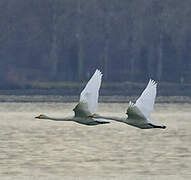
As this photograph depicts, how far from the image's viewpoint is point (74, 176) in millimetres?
52188

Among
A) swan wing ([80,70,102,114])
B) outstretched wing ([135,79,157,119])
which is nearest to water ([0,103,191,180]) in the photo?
outstretched wing ([135,79,157,119])

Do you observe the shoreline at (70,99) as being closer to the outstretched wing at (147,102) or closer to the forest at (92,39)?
the forest at (92,39)

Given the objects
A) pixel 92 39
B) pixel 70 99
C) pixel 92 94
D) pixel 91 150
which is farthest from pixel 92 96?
pixel 92 39

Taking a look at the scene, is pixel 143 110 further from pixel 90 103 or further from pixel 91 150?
pixel 91 150

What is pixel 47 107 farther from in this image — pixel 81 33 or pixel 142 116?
pixel 142 116

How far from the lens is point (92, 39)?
139750 millimetres

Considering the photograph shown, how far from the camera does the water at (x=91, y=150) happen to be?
53250 mm

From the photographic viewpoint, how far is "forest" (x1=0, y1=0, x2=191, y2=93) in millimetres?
136875

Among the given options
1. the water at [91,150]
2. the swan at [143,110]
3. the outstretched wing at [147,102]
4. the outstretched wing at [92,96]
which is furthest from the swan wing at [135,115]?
the water at [91,150]

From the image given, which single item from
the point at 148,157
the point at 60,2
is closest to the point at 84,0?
the point at 60,2

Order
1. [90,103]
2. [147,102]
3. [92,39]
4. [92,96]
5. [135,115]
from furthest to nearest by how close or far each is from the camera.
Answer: [92,39] → [135,115] → [147,102] → [90,103] → [92,96]

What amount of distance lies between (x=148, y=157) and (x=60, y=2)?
7854cm

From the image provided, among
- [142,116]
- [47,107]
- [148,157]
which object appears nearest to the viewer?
[142,116]

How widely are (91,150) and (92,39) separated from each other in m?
75.6
